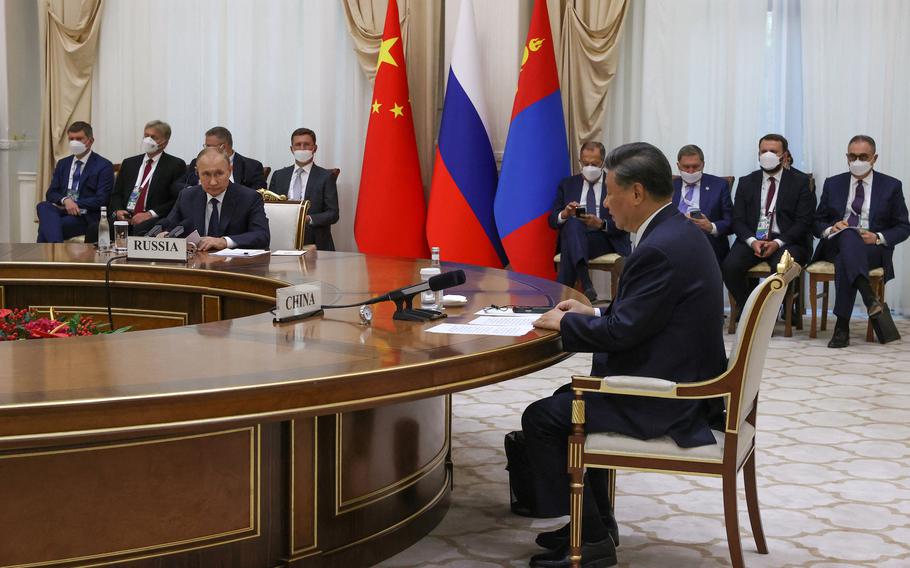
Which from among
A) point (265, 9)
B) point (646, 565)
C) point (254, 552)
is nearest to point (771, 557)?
point (646, 565)

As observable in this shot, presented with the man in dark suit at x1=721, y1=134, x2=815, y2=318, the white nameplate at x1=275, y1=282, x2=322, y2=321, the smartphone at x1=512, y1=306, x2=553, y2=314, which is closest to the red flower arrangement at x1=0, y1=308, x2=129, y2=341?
the white nameplate at x1=275, y1=282, x2=322, y2=321

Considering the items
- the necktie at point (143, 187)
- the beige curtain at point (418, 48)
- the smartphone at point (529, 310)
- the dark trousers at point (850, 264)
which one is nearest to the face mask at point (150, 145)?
the necktie at point (143, 187)

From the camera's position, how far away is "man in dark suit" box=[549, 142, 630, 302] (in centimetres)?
720

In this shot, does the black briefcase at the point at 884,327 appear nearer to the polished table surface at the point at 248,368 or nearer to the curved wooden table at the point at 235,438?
the polished table surface at the point at 248,368

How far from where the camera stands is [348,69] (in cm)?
850

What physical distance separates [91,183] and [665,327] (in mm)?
6295

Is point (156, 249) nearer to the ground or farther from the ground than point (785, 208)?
nearer to the ground

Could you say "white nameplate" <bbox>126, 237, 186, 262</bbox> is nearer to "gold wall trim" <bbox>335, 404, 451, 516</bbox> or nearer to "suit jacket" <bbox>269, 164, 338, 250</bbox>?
"gold wall trim" <bbox>335, 404, 451, 516</bbox>

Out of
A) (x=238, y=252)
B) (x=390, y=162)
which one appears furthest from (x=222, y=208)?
(x=390, y=162)

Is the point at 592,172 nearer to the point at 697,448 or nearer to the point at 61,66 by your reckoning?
the point at 61,66

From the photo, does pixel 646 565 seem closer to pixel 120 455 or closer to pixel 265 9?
pixel 120 455

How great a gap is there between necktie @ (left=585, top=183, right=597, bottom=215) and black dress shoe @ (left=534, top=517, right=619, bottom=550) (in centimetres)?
452

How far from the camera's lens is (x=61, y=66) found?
8.73 meters

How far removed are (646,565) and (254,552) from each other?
1125mm
